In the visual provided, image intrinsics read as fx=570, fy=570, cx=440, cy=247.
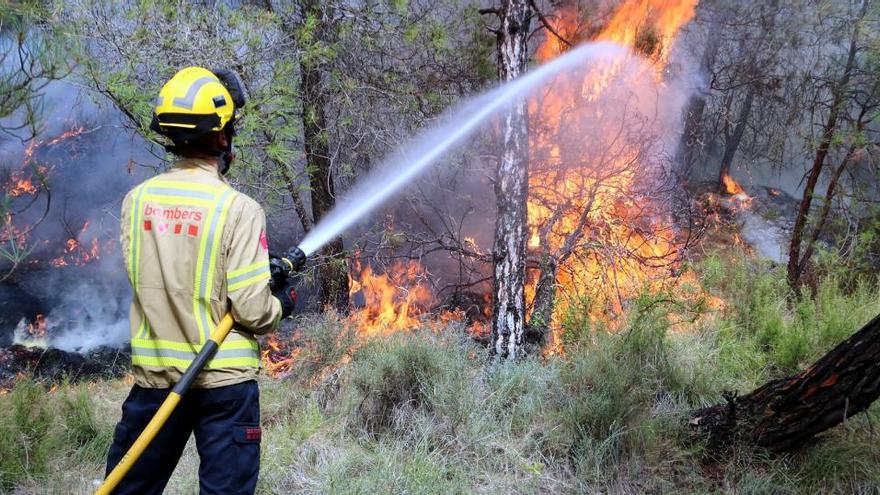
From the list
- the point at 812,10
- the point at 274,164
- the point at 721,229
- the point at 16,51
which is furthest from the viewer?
the point at 721,229

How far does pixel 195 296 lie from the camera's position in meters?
2.05

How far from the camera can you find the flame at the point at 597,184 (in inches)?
259

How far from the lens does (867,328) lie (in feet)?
9.35

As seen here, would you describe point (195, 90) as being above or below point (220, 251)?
above

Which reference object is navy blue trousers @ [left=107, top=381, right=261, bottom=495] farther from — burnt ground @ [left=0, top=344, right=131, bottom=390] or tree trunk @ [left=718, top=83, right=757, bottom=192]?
tree trunk @ [left=718, top=83, right=757, bottom=192]

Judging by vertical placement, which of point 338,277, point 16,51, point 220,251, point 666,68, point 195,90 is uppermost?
point 666,68

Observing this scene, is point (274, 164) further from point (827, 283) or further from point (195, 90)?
point (827, 283)

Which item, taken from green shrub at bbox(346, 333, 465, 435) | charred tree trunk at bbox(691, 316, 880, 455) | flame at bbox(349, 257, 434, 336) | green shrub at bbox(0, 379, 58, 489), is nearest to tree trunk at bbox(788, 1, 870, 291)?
charred tree trunk at bbox(691, 316, 880, 455)

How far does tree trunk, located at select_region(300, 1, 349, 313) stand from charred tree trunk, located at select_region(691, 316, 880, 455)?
409 centimetres

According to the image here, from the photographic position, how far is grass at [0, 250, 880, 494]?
3098mm

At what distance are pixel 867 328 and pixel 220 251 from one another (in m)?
3.06

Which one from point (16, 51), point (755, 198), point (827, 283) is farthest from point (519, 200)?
point (755, 198)

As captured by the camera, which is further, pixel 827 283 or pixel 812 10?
pixel 812 10

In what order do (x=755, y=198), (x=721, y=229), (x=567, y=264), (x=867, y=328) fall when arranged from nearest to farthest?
(x=867, y=328) < (x=567, y=264) < (x=721, y=229) < (x=755, y=198)
